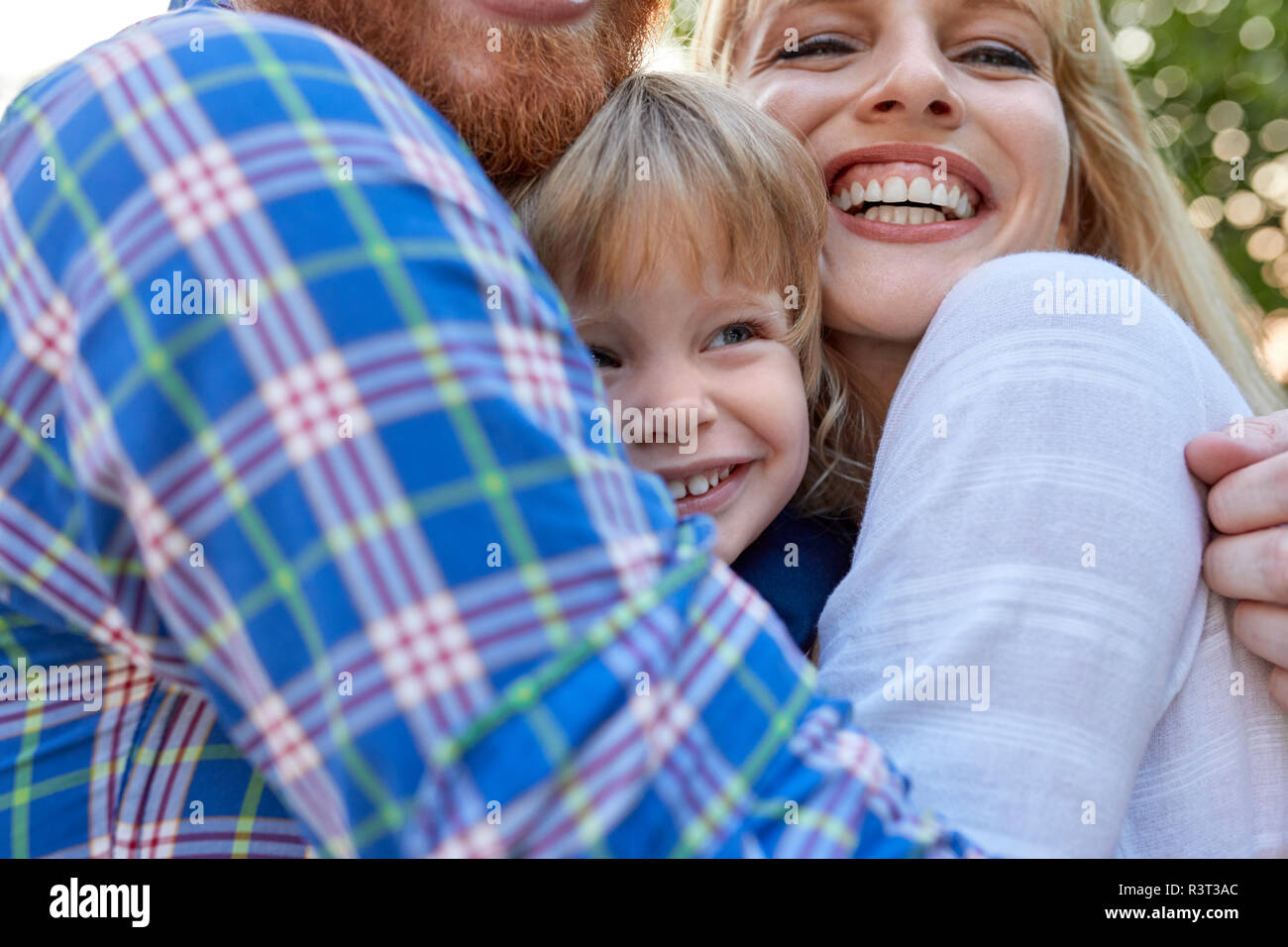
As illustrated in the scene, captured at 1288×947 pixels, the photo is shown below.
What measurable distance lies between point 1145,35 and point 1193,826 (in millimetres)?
9434

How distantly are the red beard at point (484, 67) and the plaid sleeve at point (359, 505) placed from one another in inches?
22.9

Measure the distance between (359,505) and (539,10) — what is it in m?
1.10

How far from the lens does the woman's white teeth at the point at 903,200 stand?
216 cm

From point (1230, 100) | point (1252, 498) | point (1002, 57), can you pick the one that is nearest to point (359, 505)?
point (1252, 498)

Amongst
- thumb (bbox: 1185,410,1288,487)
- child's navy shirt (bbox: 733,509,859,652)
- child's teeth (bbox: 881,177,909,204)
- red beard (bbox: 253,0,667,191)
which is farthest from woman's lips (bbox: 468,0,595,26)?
thumb (bbox: 1185,410,1288,487)

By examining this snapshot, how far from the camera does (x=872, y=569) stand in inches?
57.2

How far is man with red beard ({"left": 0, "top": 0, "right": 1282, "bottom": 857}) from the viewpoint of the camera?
87cm

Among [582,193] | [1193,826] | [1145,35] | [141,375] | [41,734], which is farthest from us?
[1145,35]

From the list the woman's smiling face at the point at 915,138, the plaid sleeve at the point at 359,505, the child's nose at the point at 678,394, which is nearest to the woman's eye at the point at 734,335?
the child's nose at the point at 678,394

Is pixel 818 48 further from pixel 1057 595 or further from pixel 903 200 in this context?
pixel 1057 595

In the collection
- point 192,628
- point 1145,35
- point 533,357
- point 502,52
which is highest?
point 502,52

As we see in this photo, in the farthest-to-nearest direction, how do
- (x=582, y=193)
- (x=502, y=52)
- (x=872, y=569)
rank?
1. (x=582, y=193)
2. (x=502, y=52)
3. (x=872, y=569)

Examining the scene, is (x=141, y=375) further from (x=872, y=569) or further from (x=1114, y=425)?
(x=1114, y=425)
